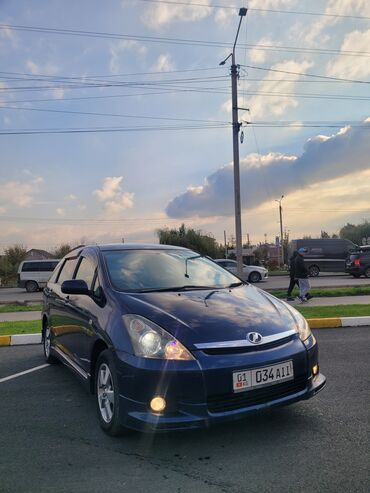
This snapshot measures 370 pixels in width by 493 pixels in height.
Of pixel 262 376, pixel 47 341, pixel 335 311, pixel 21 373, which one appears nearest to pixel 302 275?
pixel 335 311

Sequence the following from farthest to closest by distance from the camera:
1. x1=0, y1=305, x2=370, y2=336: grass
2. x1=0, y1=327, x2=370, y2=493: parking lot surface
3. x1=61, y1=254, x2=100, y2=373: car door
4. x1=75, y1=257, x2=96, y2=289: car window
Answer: x1=0, y1=305, x2=370, y2=336: grass → x1=75, y1=257, x2=96, y2=289: car window → x1=61, y1=254, x2=100, y2=373: car door → x1=0, y1=327, x2=370, y2=493: parking lot surface

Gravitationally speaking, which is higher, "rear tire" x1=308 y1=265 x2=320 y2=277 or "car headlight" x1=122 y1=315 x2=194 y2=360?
"car headlight" x1=122 y1=315 x2=194 y2=360

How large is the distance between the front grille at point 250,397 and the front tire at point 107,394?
2.52 ft

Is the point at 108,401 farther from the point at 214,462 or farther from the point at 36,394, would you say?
the point at 36,394

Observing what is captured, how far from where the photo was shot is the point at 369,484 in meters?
2.70

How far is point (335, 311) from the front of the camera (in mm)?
10055

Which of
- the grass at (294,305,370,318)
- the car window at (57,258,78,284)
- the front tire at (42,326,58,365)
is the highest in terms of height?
the car window at (57,258,78,284)

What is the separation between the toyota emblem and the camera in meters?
3.30

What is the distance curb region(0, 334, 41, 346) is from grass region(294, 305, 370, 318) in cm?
552

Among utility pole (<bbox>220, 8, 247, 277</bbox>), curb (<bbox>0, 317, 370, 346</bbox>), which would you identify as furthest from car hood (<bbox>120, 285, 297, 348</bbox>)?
utility pole (<bbox>220, 8, 247, 277</bbox>)

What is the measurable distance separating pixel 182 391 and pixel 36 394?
2.44 m

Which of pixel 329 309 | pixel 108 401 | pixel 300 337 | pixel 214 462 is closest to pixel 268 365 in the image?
pixel 300 337

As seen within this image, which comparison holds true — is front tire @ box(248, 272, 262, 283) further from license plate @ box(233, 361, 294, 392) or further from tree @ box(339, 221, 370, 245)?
tree @ box(339, 221, 370, 245)

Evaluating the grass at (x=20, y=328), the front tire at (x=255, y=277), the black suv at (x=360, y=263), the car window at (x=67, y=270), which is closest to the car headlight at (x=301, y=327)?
the car window at (x=67, y=270)
